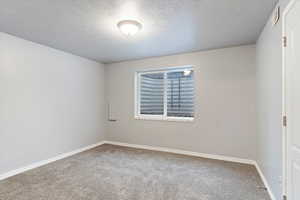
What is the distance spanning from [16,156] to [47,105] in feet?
3.39

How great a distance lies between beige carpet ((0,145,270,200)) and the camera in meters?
2.11

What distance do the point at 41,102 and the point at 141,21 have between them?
252 cm

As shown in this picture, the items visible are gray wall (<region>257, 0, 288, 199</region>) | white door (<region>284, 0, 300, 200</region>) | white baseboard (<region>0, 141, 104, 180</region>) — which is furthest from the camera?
white baseboard (<region>0, 141, 104, 180</region>)

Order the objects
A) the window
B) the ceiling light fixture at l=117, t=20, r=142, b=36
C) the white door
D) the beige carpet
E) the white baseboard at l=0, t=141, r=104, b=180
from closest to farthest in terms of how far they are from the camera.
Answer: the white door, the beige carpet, the ceiling light fixture at l=117, t=20, r=142, b=36, the white baseboard at l=0, t=141, r=104, b=180, the window

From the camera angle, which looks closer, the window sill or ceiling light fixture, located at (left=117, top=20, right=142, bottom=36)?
ceiling light fixture, located at (left=117, top=20, right=142, bottom=36)

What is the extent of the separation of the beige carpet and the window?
1.15 meters

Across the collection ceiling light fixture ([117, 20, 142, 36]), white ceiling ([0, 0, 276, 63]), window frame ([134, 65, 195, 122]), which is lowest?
window frame ([134, 65, 195, 122])

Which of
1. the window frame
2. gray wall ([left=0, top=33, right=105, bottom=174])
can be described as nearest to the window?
the window frame

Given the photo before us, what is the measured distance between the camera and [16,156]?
272 cm

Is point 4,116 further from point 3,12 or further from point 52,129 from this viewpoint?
point 3,12

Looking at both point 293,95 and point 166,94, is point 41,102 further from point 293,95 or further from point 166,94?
point 293,95

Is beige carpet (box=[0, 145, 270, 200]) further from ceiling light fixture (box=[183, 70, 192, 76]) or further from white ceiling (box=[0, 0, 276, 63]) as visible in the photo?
white ceiling (box=[0, 0, 276, 63])

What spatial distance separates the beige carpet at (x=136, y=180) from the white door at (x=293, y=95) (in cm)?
90

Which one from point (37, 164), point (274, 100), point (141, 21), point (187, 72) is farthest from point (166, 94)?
point (37, 164)
